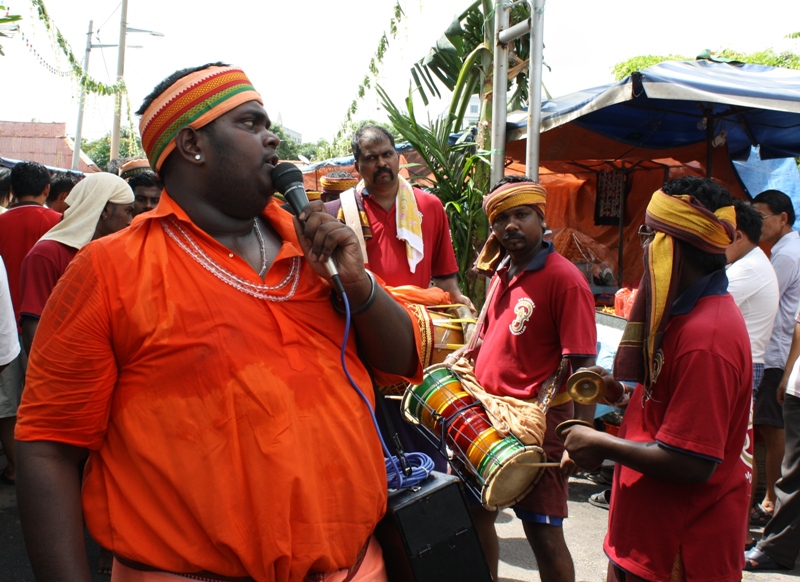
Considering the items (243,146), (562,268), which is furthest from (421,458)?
(562,268)

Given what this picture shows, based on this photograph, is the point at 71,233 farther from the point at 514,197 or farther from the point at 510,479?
the point at 510,479

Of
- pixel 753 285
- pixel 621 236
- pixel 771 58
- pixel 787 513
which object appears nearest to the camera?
pixel 787 513

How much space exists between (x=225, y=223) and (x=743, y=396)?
5.75ft

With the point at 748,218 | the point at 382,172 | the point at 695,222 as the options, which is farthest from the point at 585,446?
the point at 748,218

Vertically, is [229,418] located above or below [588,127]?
above

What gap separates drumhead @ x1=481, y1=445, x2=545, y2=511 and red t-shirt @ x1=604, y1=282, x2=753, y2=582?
35cm

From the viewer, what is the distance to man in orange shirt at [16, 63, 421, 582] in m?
1.51

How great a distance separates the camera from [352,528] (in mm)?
1620

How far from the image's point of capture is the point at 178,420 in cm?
151

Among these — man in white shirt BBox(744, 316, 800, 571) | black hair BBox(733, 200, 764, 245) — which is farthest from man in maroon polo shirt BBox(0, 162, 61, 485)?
man in white shirt BBox(744, 316, 800, 571)

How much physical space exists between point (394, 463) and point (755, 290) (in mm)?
Result: 3725

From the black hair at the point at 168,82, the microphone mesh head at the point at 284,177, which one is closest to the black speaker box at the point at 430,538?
the microphone mesh head at the point at 284,177

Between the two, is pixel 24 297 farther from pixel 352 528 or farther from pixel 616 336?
pixel 616 336

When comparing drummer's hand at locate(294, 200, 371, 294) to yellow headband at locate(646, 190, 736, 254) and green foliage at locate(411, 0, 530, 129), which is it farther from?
green foliage at locate(411, 0, 530, 129)
